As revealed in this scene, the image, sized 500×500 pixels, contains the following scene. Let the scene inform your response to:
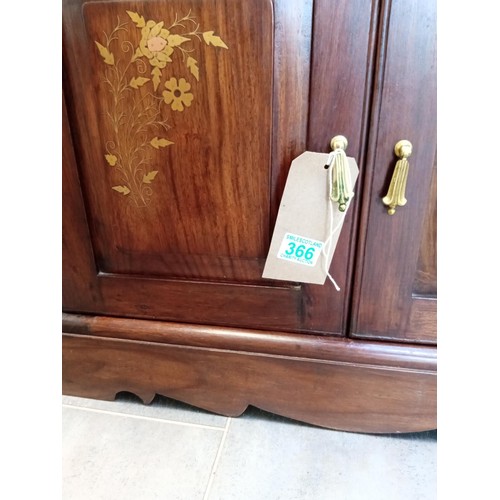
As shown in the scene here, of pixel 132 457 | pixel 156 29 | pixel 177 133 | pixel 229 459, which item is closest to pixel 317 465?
pixel 229 459

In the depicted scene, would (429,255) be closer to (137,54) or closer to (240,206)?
(240,206)

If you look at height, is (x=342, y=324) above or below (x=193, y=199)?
below

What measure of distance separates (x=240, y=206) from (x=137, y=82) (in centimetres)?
20

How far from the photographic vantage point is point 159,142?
52cm

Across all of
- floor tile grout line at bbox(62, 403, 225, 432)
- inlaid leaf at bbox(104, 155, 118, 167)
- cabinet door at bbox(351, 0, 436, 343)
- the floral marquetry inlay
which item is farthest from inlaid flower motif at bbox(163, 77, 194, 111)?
floor tile grout line at bbox(62, 403, 225, 432)

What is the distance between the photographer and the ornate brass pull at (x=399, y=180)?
47 centimetres

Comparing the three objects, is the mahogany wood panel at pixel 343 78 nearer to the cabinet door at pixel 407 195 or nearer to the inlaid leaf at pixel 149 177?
the cabinet door at pixel 407 195

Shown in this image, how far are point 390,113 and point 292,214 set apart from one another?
160 millimetres
